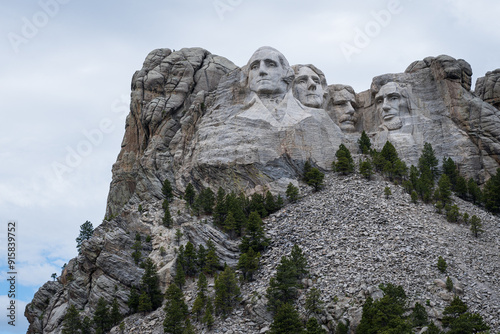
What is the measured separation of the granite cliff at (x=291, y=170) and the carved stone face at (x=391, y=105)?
10cm

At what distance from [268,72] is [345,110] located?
27.9ft

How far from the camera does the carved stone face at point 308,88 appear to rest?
6900 cm

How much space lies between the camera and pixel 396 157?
64.7 meters

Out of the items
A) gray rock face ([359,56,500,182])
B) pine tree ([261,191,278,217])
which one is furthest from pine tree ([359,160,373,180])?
pine tree ([261,191,278,217])

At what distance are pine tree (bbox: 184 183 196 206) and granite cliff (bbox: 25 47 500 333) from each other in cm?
81

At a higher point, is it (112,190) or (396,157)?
(112,190)

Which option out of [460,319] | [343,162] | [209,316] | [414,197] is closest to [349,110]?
[343,162]

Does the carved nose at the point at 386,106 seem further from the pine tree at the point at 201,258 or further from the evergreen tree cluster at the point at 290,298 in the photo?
the pine tree at the point at 201,258

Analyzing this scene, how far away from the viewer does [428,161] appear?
65.9 m

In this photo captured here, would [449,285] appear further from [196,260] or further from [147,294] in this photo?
Result: [147,294]

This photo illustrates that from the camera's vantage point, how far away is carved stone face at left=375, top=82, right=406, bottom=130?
69750 mm

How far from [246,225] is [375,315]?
14433 mm

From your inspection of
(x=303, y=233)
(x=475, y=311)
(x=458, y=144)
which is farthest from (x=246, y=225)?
(x=458, y=144)

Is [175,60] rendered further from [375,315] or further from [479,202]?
[375,315]
